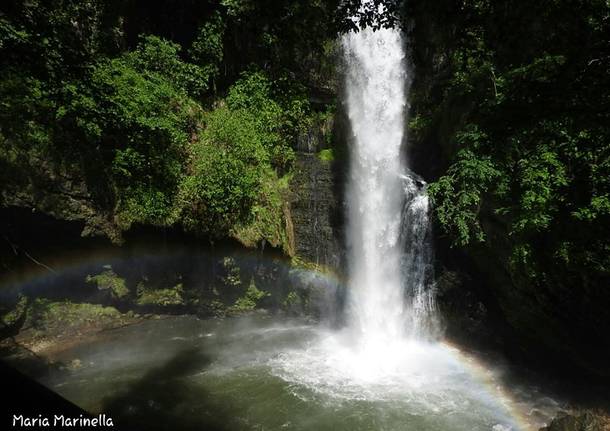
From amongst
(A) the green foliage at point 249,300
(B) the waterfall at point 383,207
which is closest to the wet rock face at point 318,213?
(B) the waterfall at point 383,207

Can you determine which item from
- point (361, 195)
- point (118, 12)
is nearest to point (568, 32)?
point (361, 195)

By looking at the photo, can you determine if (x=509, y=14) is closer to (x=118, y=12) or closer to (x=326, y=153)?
(x=326, y=153)

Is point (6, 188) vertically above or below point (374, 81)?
below

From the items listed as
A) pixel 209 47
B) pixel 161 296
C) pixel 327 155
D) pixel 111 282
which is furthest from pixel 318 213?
pixel 209 47

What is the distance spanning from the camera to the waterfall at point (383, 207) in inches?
491

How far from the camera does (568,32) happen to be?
11.1 feet

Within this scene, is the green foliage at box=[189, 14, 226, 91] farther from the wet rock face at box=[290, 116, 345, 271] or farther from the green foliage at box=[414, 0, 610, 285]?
the green foliage at box=[414, 0, 610, 285]

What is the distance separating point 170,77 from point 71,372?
33.8ft

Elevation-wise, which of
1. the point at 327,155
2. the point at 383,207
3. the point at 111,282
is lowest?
the point at 111,282

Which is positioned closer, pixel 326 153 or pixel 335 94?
pixel 326 153

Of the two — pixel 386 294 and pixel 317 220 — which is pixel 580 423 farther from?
pixel 317 220

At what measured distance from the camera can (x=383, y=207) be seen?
1432cm

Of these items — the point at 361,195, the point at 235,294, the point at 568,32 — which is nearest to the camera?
the point at 568,32

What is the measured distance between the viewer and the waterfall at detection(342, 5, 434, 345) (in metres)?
12.5
